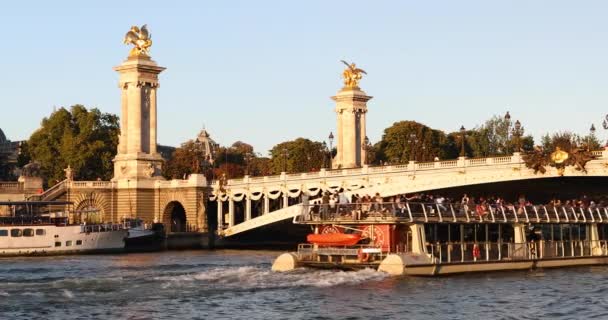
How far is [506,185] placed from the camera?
225ft

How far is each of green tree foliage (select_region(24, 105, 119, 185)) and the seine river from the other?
184 feet

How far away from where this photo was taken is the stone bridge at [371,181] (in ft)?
212

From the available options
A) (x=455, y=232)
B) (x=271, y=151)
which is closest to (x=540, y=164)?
(x=455, y=232)

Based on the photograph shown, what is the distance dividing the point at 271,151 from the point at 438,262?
301 feet

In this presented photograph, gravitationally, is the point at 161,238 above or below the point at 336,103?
below

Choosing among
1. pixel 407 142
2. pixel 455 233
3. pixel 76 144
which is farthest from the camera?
pixel 407 142

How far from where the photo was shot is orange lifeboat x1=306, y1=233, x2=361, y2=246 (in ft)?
154

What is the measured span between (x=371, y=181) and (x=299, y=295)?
37014mm

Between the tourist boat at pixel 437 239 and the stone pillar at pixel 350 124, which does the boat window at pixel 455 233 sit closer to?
the tourist boat at pixel 437 239

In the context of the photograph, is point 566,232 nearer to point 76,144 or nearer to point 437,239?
point 437,239

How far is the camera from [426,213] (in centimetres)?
4759

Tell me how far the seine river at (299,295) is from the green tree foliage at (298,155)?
248ft

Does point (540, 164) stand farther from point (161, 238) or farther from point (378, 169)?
point (161, 238)

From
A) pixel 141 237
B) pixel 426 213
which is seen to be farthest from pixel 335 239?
pixel 141 237
